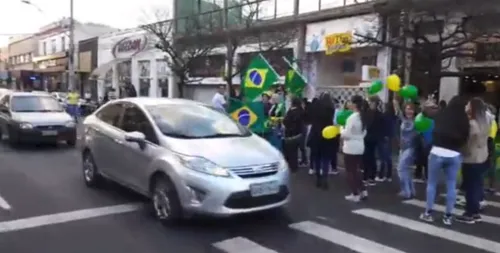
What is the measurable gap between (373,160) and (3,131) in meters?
10.2

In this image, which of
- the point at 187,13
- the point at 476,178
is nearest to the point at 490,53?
the point at 476,178

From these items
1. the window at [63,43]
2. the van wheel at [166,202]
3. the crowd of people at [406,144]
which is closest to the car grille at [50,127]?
the crowd of people at [406,144]

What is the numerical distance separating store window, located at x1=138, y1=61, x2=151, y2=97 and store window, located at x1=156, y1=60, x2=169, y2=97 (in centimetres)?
122

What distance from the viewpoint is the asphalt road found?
5.35 m

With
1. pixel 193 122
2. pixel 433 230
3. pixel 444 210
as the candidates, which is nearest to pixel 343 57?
pixel 444 210

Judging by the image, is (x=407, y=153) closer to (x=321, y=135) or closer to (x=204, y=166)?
(x=321, y=135)

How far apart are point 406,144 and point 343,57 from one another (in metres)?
11.6

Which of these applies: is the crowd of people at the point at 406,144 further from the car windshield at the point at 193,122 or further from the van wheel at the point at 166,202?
the van wheel at the point at 166,202

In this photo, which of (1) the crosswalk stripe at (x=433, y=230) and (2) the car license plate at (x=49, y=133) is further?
(2) the car license plate at (x=49, y=133)

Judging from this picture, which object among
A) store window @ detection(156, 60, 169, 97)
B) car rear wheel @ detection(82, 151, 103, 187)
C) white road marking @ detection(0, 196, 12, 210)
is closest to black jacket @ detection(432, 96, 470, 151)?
car rear wheel @ detection(82, 151, 103, 187)

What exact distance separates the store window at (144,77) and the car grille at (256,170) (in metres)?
25.9

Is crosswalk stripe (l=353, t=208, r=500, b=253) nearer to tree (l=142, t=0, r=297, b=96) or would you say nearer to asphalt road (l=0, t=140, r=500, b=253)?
asphalt road (l=0, t=140, r=500, b=253)

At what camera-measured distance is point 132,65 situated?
32.8 metres

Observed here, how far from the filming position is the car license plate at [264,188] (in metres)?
5.74
